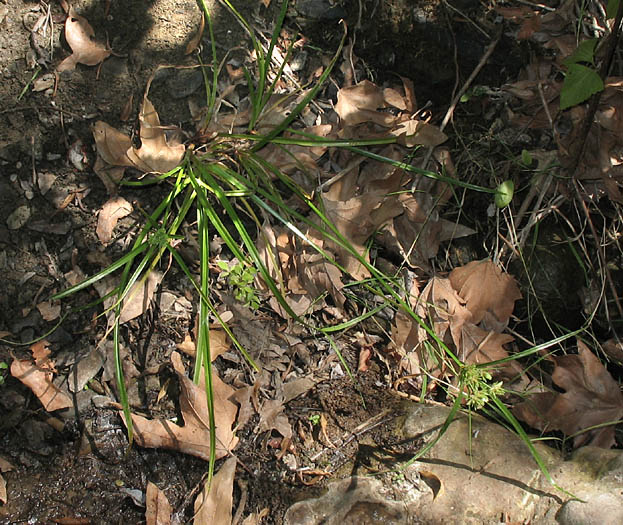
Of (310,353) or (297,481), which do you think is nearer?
(297,481)

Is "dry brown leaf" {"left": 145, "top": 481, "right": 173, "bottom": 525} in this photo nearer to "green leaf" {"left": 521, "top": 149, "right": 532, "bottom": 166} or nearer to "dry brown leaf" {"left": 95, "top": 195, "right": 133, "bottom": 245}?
"dry brown leaf" {"left": 95, "top": 195, "right": 133, "bottom": 245}

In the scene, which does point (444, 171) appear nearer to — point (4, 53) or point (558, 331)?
point (558, 331)

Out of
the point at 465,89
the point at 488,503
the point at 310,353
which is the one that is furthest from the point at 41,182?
the point at 488,503

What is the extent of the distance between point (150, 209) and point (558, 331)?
1670 mm

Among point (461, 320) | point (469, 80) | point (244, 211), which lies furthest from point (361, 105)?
point (461, 320)

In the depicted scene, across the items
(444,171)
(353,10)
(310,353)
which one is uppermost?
(353,10)

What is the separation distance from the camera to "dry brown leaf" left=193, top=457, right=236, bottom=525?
1761mm

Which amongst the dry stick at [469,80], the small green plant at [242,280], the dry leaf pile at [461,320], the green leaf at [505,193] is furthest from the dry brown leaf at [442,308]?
the small green plant at [242,280]

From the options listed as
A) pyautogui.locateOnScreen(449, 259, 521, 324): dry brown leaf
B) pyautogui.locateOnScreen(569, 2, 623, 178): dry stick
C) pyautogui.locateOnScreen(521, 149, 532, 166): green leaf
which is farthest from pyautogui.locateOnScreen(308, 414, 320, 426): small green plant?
pyautogui.locateOnScreen(569, 2, 623, 178): dry stick

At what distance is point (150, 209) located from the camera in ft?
7.16

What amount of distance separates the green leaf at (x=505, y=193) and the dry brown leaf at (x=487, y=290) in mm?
224

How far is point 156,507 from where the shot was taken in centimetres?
179

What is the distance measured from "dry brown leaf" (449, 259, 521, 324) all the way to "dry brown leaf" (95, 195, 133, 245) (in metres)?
1.30

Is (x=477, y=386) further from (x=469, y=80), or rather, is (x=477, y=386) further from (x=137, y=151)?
(x=137, y=151)
